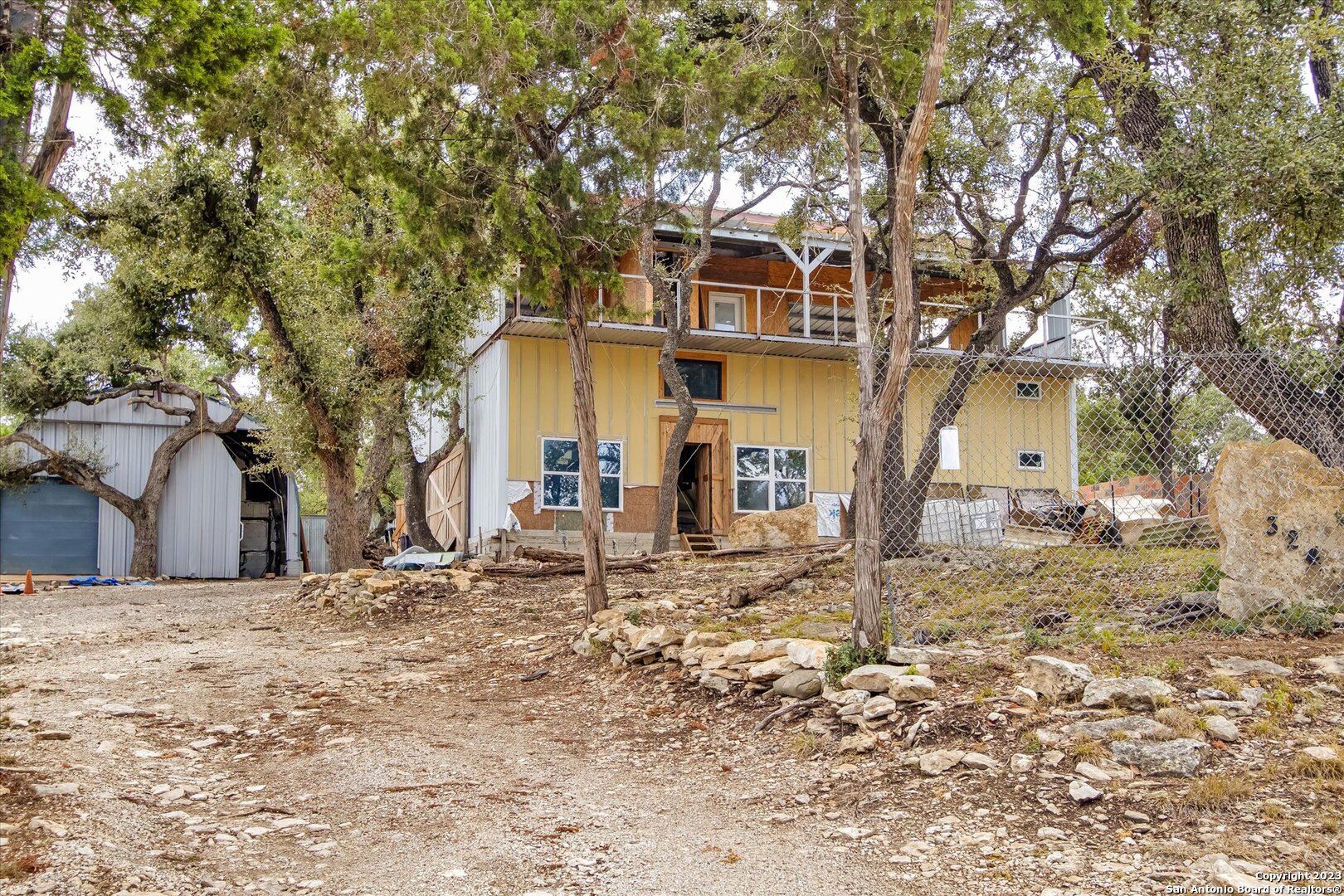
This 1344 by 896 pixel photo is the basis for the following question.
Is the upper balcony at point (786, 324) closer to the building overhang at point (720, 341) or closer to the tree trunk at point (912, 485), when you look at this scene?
the building overhang at point (720, 341)

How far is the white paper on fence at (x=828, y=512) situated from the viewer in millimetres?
22656

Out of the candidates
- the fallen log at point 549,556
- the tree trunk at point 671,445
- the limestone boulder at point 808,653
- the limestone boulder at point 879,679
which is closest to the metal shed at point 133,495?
the tree trunk at point 671,445

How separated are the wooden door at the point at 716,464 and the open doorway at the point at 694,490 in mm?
41

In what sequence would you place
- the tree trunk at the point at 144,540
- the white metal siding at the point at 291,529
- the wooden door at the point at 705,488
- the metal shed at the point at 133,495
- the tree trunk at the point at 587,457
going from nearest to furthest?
the tree trunk at the point at 587,457 < the wooden door at the point at 705,488 < the tree trunk at the point at 144,540 < the metal shed at the point at 133,495 < the white metal siding at the point at 291,529

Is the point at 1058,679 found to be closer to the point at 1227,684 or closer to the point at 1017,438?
the point at 1227,684

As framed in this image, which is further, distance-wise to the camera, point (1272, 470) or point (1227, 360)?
point (1227, 360)

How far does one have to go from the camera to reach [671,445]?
19.2 metres

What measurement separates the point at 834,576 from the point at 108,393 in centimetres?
2035

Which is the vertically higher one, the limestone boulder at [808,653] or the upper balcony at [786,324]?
the upper balcony at [786,324]

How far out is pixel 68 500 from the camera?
25.4 metres

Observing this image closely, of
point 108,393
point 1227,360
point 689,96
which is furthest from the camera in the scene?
point 108,393

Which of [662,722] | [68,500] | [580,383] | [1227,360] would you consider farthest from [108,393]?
[1227,360]

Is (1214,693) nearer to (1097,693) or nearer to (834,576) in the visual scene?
(1097,693)

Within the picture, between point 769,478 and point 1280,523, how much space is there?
1586 centimetres
